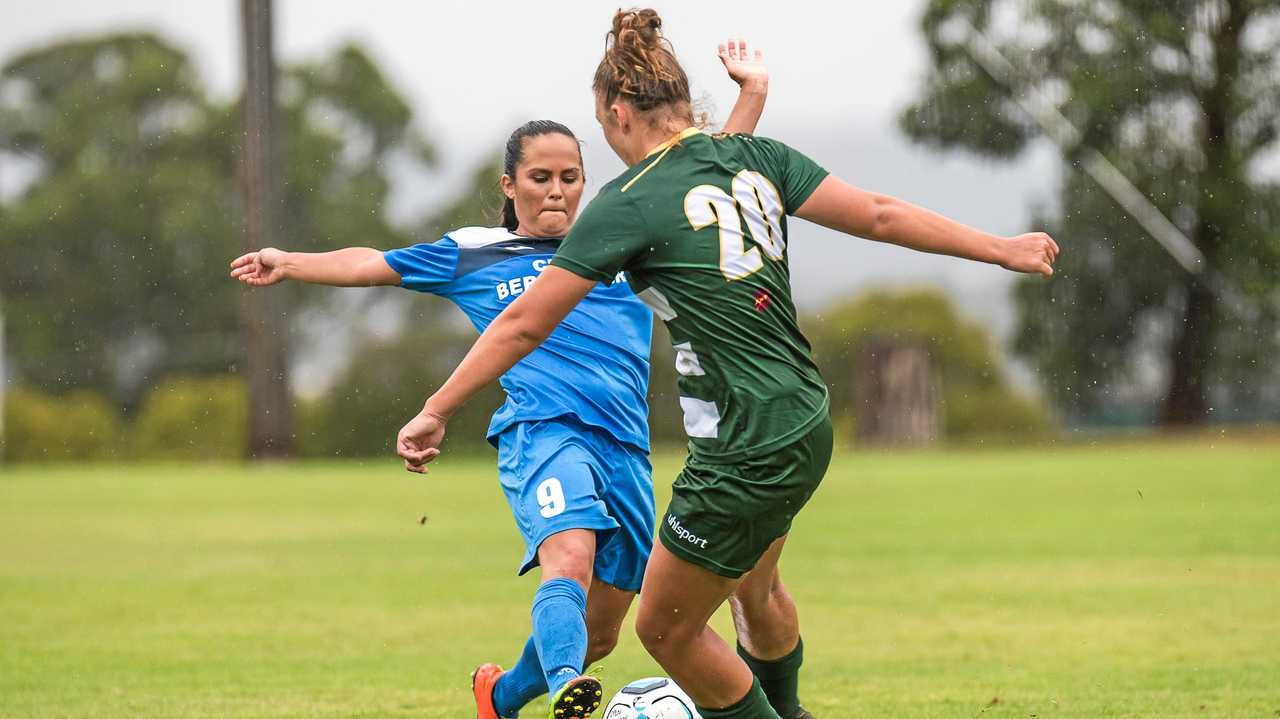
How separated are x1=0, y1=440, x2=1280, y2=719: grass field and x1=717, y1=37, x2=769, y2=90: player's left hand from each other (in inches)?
89.8

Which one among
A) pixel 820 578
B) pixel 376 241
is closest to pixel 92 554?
pixel 820 578

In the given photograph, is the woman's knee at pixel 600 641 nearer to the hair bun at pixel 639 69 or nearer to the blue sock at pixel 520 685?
the blue sock at pixel 520 685

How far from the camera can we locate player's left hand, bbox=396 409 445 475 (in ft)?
14.0

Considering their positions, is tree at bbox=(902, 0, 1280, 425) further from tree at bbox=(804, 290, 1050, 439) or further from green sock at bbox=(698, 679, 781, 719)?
green sock at bbox=(698, 679, 781, 719)

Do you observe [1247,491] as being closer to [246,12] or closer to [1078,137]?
[1078,137]

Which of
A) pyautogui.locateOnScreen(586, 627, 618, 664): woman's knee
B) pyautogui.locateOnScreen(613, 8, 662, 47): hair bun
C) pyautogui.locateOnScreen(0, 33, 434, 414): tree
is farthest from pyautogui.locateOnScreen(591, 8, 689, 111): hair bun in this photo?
pyautogui.locateOnScreen(0, 33, 434, 414): tree

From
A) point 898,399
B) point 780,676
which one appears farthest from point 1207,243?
point 780,676

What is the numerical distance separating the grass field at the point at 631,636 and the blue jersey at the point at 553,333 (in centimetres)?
141

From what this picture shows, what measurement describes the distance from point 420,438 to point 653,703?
118 cm

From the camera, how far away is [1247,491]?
17.7m

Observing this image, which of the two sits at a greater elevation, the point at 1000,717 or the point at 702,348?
the point at 702,348

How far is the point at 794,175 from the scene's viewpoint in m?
4.36

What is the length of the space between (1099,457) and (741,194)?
2242cm

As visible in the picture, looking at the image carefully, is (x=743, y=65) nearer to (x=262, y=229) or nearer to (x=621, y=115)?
(x=621, y=115)
